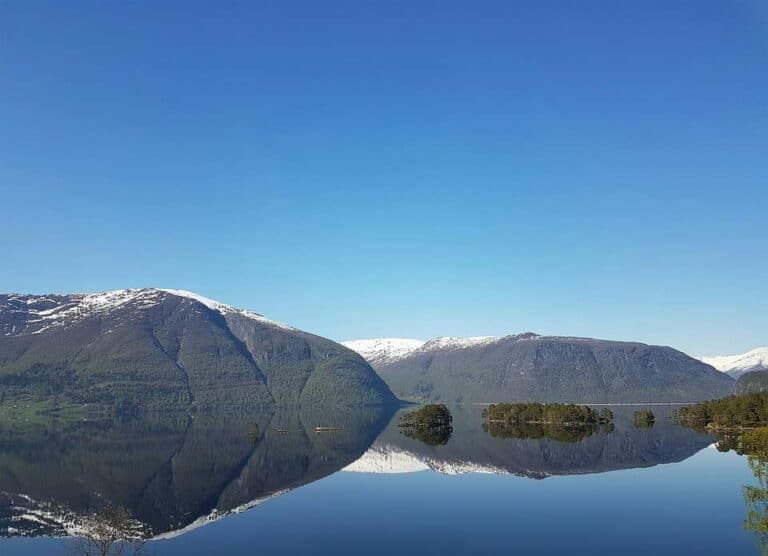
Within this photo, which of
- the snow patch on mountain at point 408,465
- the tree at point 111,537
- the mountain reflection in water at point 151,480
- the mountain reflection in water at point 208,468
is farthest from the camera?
the snow patch on mountain at point 408,465

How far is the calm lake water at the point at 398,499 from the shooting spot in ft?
248

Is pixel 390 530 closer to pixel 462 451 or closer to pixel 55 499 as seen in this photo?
pixel 55 499

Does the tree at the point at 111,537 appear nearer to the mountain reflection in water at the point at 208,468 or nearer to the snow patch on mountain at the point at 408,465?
the mountain reflection in water at the point at 208,468

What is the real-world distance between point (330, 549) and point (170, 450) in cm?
13408

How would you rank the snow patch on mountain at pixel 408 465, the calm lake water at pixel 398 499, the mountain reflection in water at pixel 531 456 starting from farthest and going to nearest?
the mountain reflection in water at pixel 531 456 → the snow patch on mountain at pixel 408 465 → the calm lake water at pixel 398 499

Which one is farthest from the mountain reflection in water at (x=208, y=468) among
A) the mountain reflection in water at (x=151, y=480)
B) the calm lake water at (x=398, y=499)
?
the calm lake water at (x=398, y=499)

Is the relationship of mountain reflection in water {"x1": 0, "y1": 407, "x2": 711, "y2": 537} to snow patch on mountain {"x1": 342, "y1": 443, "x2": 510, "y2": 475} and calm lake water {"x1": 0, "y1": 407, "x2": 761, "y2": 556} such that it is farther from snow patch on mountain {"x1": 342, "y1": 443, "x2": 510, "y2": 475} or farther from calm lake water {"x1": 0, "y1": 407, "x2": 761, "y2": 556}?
calm lake water {"x1": 0, "y1": 407, "x2": 761, "y2": 556}

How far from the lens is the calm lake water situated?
75.6 meters

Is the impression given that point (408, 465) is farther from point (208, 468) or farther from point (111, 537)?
point (111, 537)

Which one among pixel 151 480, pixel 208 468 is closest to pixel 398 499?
pixel 151 480

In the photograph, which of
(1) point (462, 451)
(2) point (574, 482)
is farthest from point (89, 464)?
(2) point (574, 482)

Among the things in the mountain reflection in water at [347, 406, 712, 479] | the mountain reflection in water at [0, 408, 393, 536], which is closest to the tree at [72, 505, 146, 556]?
the mountain reflection in water at [0, 408, 393, 536]

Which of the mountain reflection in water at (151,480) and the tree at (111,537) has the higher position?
the tree at (111,537)

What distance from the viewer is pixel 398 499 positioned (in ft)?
352
